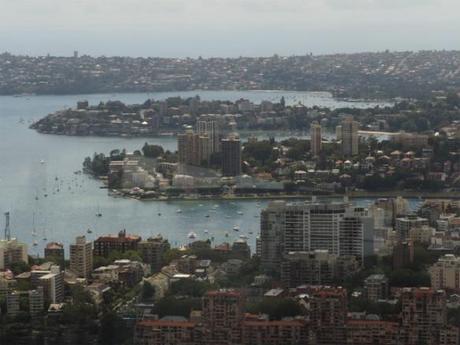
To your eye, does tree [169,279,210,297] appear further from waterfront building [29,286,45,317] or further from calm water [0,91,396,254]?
calm water [0,91,396,254]

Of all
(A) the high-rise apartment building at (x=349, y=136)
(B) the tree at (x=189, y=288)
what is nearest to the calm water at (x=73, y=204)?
(B) the tree at (x=189, y=288)

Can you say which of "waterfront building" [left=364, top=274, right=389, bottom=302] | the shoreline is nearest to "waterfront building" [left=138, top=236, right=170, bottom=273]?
"waterfront building" [left=364, top=274, right=389, bottom=302]

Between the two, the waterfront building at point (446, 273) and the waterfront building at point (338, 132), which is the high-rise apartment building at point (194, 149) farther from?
the waterfront building at point (446, 273)

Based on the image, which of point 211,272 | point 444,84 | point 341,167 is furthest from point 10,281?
point 444,84

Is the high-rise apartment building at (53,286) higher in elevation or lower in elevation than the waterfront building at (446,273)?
lower

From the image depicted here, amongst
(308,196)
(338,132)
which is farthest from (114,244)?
(338,132)
